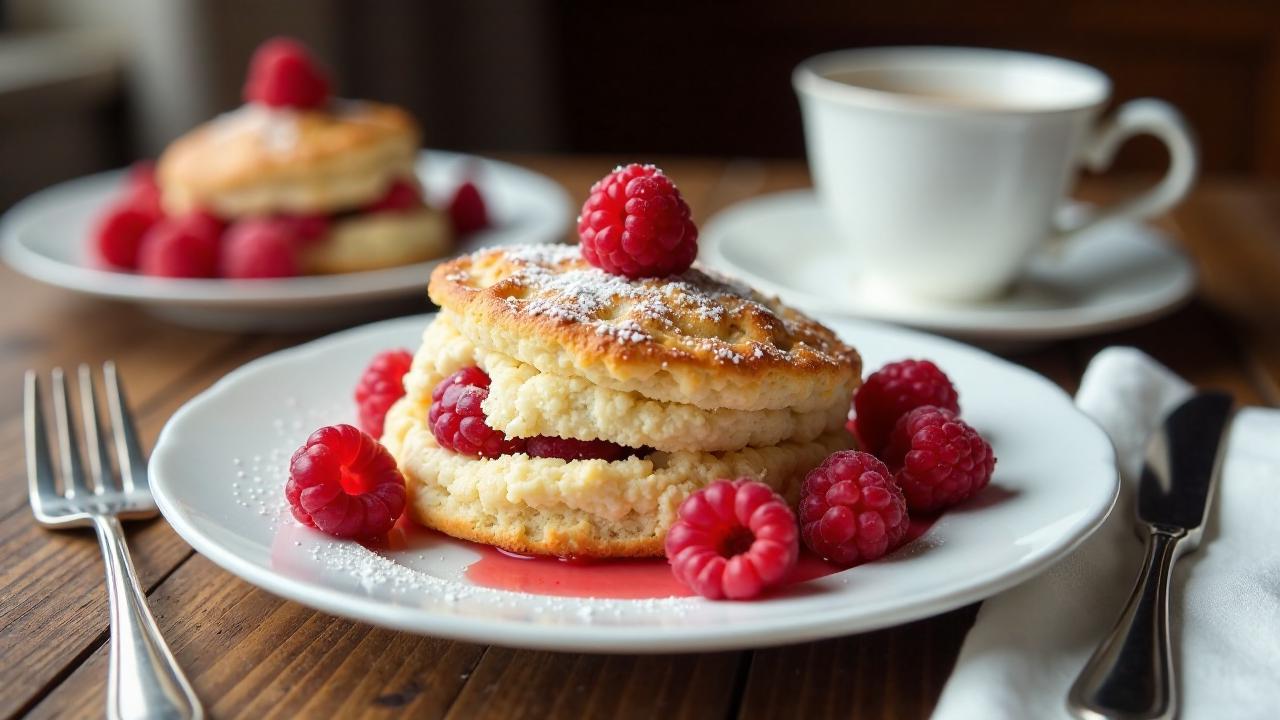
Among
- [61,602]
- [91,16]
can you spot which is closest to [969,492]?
[61,602]

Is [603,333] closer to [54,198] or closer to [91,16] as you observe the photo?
[54,198]

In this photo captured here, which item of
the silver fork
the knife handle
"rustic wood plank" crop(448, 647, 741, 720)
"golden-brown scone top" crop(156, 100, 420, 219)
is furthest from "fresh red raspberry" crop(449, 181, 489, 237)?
the knife handle

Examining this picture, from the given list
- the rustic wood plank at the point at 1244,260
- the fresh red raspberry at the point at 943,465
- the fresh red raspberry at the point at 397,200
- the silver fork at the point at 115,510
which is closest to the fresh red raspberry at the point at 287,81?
the fresh red raspberry at the point at 397,200

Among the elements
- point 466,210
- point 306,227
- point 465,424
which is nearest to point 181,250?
point 306,227

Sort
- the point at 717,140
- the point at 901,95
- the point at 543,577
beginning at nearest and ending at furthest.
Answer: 1. the point at 543,577
2. the point at 901,95
3. the point at 717,140

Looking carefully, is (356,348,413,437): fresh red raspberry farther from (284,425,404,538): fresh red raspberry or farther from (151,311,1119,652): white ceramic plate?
(284,425,404,538): fresh red raspberry

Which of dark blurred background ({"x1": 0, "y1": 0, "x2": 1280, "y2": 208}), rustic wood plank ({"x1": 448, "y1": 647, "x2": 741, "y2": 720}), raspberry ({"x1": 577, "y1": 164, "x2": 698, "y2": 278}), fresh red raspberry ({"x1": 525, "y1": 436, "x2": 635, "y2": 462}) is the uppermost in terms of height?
raspberry ({"x1": 577, "y1": 164, "x2": 698, "y2": 278})
